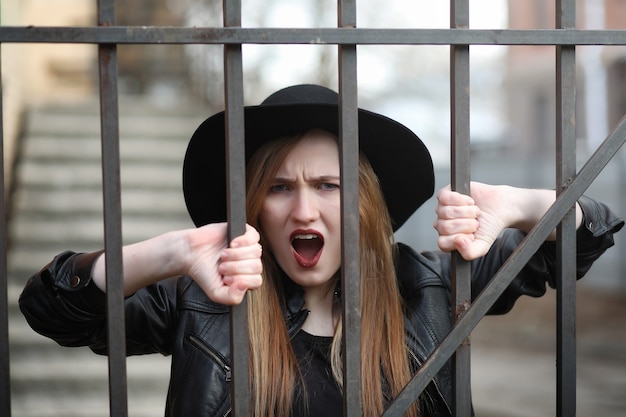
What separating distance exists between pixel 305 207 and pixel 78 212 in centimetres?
526

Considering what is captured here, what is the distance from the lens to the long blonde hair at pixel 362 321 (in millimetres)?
2324

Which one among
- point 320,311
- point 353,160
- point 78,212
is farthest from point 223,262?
point 78,212

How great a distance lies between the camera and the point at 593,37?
1956mm

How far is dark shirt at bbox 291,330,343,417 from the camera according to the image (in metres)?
2.36

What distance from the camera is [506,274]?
1.92 meters

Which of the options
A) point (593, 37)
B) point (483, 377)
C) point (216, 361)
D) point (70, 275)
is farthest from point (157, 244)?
point (483, 377)

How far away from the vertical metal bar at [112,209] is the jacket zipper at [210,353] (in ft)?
1.65

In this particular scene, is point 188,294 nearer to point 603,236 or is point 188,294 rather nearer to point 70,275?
point 70,275

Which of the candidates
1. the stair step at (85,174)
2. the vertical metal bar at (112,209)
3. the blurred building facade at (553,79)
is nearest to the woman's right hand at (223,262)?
the vertical metal bar at (112,209)

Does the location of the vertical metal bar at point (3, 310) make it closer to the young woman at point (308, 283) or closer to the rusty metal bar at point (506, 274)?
the young woman at point (308, 283)

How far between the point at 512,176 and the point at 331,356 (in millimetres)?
13546

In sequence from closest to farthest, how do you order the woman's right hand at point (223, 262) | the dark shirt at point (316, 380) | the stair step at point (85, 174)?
the woman's right hand at point (223, 262) < the dark shirt at point (316, 380) < the stair step at point (85, 174)

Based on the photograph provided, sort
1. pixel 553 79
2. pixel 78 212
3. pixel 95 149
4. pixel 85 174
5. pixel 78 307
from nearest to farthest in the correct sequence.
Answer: pixel 78 307 < pixel 78 212 < pixel 85 174 < pixel 95 149 < pixel 553 79

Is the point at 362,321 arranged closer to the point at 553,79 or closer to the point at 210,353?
the point at 210,353
